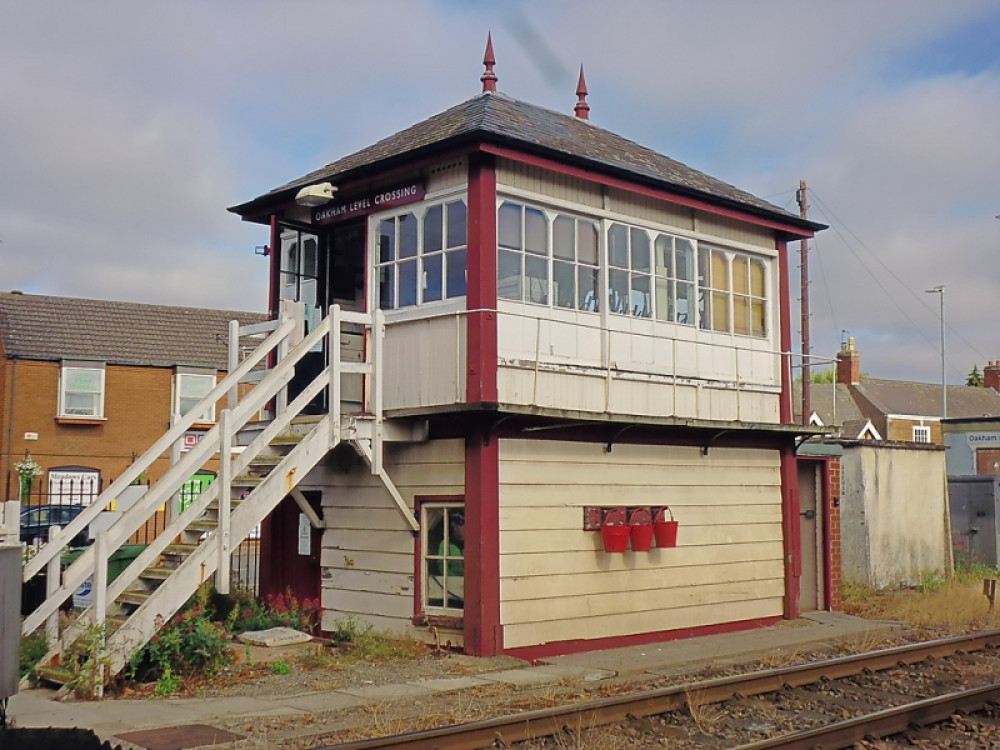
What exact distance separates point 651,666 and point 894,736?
3.07 m

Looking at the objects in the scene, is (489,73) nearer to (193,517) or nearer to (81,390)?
(193,517)

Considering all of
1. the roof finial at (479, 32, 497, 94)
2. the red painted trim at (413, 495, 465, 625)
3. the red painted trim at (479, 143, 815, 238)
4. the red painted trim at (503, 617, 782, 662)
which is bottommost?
the red painted trim at (503, 617, 782, 662)

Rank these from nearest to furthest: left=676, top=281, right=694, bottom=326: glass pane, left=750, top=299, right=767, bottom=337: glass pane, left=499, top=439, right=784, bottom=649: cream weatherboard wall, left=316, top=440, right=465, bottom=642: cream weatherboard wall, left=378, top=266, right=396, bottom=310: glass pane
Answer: left=499, top=439, right=784, bottom=649: cream weatherboard wall < left=316, top=440, right=465, bottom=642: cream weatherboard wall < left=378, top=266, right=396, bottom=310: glass pane < left=676, top=281, right=694, bottom=326: glass pane < left=750, top=299, right=767, bottom=337: glass pane

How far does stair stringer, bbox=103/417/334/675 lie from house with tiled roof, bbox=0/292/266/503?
1910cm

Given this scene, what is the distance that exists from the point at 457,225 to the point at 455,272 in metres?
0.53

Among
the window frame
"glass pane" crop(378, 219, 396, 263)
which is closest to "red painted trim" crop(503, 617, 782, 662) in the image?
"glass pane" crop(378, 219, 396, 263)

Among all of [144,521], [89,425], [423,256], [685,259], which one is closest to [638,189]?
[685,259]

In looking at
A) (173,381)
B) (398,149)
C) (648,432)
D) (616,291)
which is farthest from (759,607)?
(173,381)

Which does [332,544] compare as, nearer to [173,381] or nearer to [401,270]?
[401,270]

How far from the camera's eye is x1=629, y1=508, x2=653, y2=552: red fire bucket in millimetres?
12492

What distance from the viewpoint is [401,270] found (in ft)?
41.5

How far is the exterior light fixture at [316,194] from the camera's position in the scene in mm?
12539

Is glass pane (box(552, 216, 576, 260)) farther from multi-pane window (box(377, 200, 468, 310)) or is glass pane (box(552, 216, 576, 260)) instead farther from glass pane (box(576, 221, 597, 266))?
multi-pane window (box(377, 200, 468, 310))

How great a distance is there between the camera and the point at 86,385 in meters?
29.6
